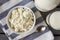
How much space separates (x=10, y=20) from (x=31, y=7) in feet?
0.41

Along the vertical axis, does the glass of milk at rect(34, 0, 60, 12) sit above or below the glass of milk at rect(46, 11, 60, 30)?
above

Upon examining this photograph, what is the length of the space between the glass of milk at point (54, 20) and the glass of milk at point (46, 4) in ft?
0.17

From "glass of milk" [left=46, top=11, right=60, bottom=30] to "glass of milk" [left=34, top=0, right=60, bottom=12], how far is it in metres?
0.05

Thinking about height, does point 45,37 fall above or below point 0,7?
below

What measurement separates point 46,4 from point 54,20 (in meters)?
0.11

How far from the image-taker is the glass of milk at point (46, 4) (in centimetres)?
85

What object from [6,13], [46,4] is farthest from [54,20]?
[6,13]

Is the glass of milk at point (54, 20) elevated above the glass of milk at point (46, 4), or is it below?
below

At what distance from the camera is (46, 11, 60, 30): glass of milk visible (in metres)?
0.92

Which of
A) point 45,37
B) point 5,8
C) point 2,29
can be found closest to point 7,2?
point 5,8

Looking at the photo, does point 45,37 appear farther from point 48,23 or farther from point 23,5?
point 23,5

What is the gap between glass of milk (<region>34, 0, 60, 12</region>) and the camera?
0.85 meters

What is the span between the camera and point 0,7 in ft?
2.98

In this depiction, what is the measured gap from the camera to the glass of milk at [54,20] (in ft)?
3.02
